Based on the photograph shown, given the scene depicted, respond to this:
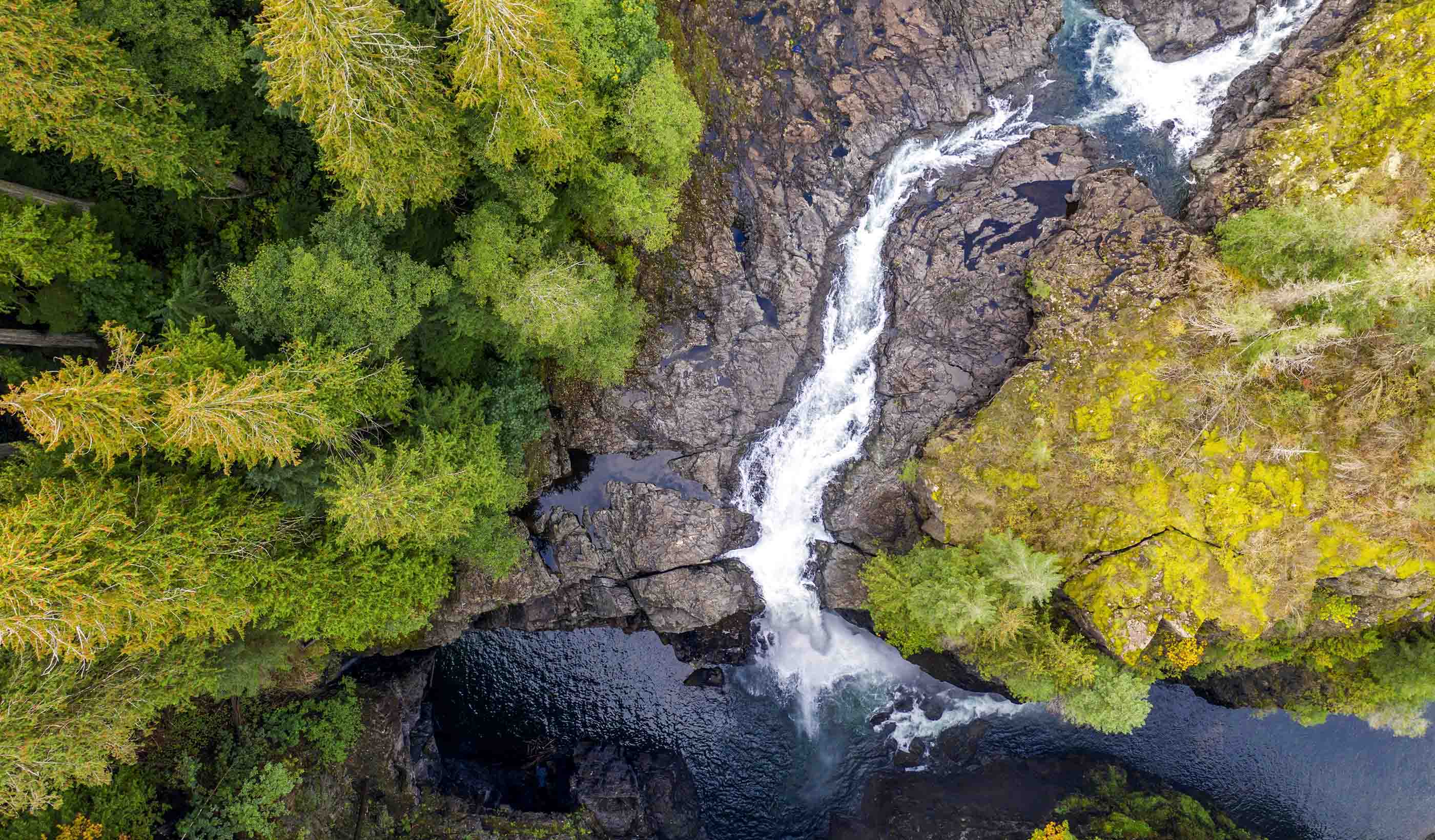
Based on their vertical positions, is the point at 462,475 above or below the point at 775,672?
above

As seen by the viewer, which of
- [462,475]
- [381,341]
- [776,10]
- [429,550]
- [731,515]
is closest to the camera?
[381,341]

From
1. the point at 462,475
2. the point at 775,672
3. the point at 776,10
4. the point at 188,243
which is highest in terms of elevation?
the point at 776,10

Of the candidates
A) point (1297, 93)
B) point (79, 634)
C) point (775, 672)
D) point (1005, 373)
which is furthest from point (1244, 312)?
point (79, 634)

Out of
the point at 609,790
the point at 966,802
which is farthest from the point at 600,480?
the point at 966,802

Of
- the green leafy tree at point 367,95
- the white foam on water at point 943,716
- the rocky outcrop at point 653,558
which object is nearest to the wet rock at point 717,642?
the rocky outcrop at point 653,558

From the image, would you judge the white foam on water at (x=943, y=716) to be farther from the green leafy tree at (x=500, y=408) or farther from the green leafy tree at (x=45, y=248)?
the green leafy tree at (x=45, y=248)

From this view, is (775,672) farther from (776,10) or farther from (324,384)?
(776,10)

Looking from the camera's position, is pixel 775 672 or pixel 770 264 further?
pixel 775 672
